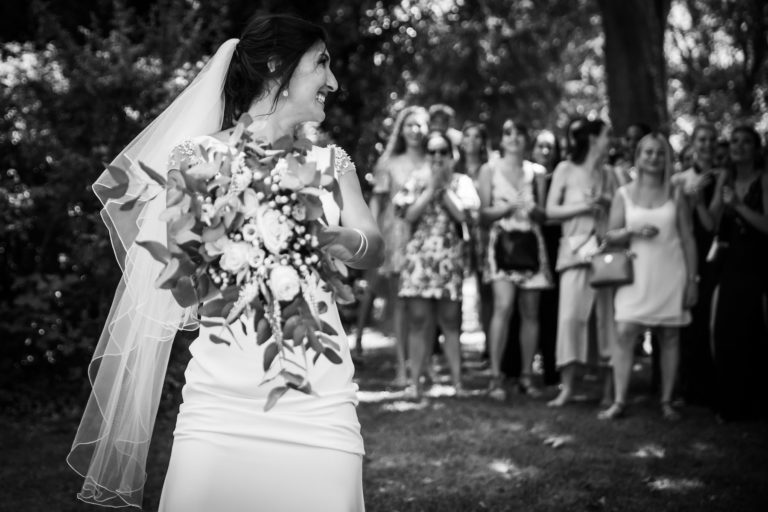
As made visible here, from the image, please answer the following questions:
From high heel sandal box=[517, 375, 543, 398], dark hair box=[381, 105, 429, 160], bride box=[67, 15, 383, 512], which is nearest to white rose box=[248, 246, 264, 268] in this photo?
bride box=[67, 15, 383, 512]

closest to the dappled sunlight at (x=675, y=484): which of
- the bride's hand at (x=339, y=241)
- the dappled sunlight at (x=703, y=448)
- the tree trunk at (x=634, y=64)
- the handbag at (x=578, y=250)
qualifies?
the dappled sunlight at (x=703, y=448)

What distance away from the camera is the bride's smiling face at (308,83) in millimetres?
3297

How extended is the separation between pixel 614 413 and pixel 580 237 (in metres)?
1.62

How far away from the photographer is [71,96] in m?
7.72

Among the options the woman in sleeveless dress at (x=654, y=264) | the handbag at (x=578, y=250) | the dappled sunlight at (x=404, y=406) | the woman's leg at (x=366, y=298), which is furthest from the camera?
the woman's leg at (x=366, y=298)

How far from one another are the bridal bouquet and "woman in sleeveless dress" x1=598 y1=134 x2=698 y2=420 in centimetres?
553

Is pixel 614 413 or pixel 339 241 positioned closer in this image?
pixel 339 241

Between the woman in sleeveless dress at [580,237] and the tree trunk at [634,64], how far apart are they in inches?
164

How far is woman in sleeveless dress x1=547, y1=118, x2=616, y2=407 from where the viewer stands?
8242mm

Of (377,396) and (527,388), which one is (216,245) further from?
(527,388)

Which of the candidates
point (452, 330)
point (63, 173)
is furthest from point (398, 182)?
point (63, 173)

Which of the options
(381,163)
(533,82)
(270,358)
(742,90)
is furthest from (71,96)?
(742,90)

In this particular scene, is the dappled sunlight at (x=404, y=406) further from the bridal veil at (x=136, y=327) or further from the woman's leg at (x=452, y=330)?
the bridal veil at (x=136, y=327)

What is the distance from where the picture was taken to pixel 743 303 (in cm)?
761
